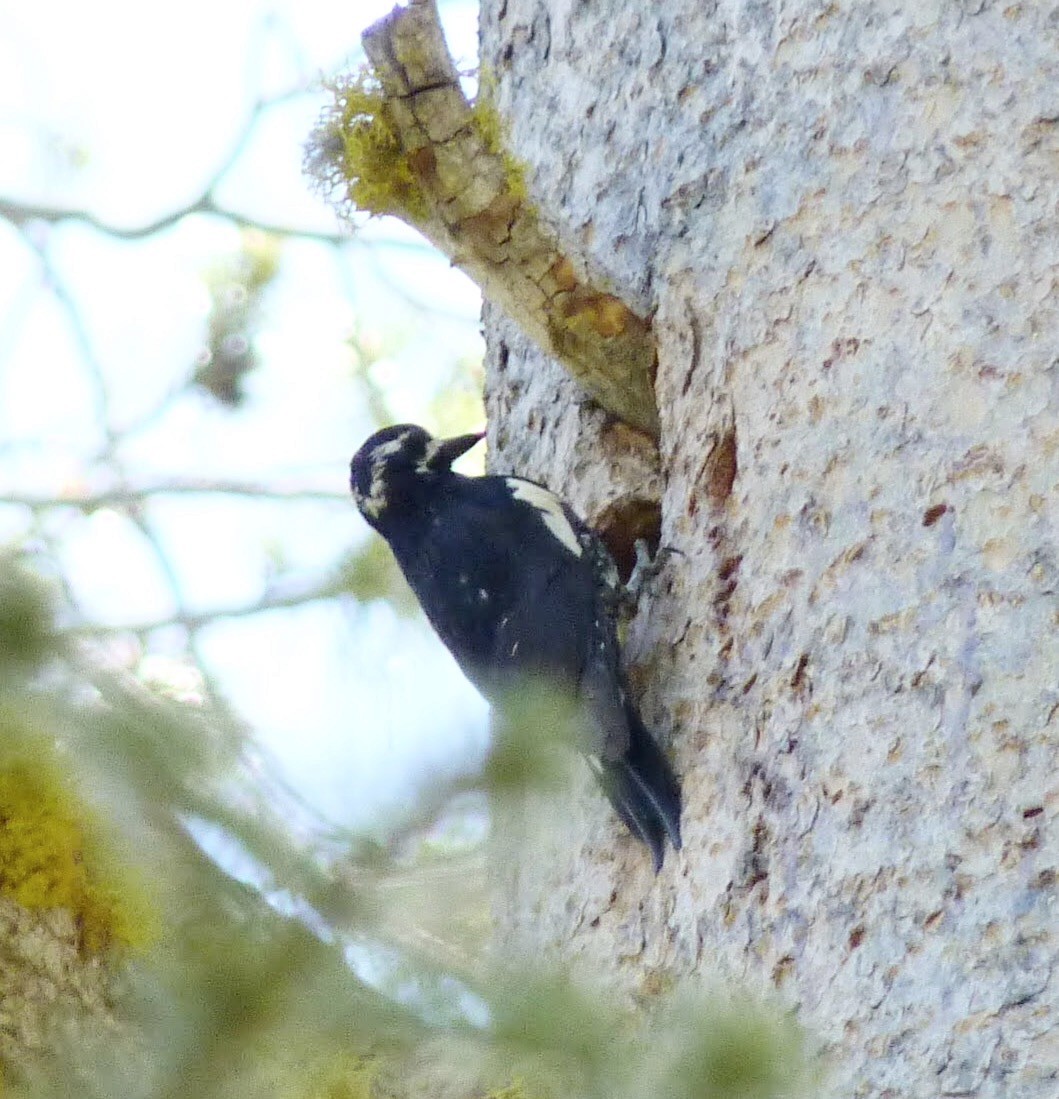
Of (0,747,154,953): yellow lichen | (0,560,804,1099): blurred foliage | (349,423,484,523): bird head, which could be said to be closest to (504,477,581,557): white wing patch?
(349,423,484,523): bird head

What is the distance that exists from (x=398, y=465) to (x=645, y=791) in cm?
127

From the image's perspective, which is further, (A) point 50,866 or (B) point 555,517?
(B) point 555,517

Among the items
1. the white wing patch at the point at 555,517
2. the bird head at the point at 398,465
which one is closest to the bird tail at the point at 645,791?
the white wing patch at the point at 555,517

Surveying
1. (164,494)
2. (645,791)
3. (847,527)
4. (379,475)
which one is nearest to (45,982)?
(645,791)

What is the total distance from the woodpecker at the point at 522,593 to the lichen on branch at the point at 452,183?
0.42 meters

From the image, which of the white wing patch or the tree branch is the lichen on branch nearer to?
the white wing patch

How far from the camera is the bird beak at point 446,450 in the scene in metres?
3.48

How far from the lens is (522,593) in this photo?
3027mm

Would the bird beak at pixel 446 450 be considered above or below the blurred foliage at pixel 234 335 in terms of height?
below

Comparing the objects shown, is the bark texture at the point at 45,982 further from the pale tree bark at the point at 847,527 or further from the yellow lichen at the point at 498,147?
the yellow lichen at the point at 498,147

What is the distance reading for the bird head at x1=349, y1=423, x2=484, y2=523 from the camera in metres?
3.43

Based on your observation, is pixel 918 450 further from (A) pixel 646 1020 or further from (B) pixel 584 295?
(A) pixel 646 1020

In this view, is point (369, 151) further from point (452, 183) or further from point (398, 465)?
point (398, 465)

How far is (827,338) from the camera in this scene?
2287 millimetres
